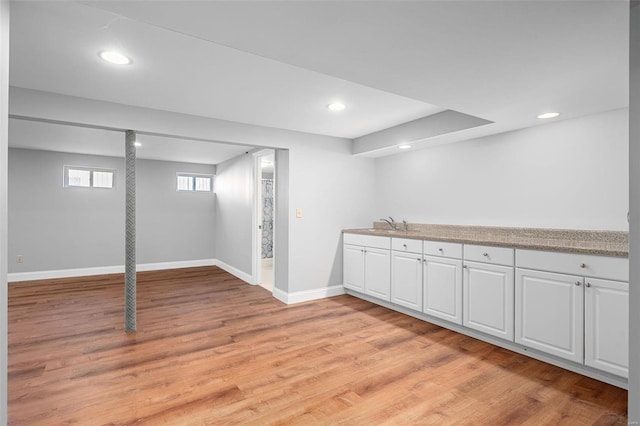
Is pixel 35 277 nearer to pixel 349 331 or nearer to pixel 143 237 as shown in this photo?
pixel 143 237

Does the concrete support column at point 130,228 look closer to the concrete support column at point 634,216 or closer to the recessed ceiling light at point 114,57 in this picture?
the recessed ceiling light at point 114,57

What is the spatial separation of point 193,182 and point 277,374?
18.7 feet

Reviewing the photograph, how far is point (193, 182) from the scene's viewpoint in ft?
23.6

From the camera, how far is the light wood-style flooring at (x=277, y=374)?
1.95 meters

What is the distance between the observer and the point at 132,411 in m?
1.98

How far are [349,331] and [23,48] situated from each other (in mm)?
3407

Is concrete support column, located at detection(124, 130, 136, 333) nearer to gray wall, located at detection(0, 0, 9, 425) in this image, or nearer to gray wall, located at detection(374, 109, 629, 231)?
gray wall, located at detection(0, 0, 9, 425)

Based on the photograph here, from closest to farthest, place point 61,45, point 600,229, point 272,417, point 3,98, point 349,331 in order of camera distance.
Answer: point 3,98, point 272,417, point 61,45, point 600,229, point 349,331

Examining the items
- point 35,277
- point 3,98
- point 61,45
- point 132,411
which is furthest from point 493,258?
point 35,277

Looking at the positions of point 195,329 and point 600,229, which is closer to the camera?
point 600,229

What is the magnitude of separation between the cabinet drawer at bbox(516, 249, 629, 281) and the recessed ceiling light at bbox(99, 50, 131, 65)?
11.0ft

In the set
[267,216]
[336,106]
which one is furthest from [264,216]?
[336,106]

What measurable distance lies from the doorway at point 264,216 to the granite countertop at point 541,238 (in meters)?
1.97

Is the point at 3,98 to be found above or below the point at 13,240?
above
